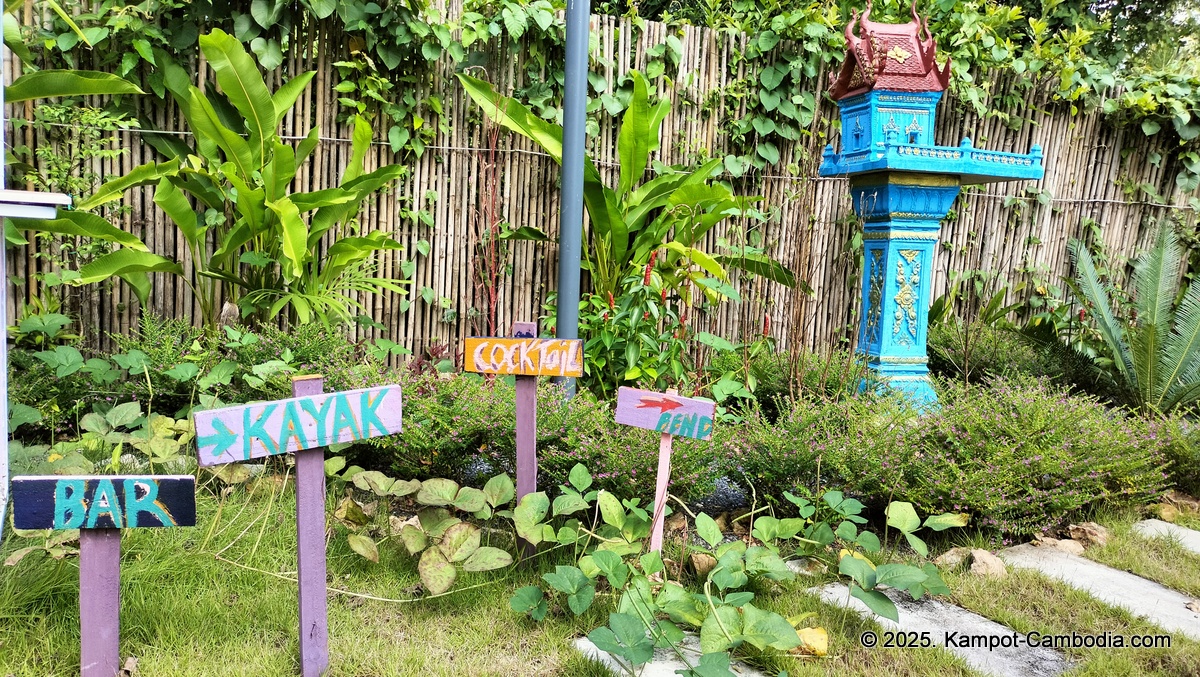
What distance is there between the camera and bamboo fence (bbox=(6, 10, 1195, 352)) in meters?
3.80

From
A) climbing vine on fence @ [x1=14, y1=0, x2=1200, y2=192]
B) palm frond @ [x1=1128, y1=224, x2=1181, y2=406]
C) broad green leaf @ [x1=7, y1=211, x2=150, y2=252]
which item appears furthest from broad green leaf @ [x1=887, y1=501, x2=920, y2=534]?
broad green leaf @ [x1=7, y1=211, x2=150, y2=252]

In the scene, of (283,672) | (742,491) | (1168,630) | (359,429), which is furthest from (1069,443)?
(283,672)

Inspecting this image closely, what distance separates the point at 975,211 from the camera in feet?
18.2

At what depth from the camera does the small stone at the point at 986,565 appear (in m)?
2.39

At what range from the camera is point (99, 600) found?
62.6 inches

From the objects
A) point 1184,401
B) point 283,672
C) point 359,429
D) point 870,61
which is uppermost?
point 870,61

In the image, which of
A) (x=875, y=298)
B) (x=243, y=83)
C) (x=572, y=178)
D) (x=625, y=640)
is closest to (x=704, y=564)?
(x=625, y=640)

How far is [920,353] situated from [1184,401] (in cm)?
124

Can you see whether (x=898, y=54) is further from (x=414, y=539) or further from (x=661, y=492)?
(x=414, y=539)

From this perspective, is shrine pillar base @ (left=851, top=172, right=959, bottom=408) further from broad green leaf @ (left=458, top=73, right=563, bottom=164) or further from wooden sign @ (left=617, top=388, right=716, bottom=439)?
wooden sign @ (left=617, top=388, right=716, bottom=439)

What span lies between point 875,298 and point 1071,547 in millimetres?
1637

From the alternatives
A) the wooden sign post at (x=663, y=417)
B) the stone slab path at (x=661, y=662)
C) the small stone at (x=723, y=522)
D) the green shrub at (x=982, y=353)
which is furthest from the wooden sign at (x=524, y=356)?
the green shrub at (x=982, y=353)

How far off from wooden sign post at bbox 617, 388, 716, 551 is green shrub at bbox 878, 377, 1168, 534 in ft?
2.66

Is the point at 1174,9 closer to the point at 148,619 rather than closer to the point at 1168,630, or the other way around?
the point at 1168,630
